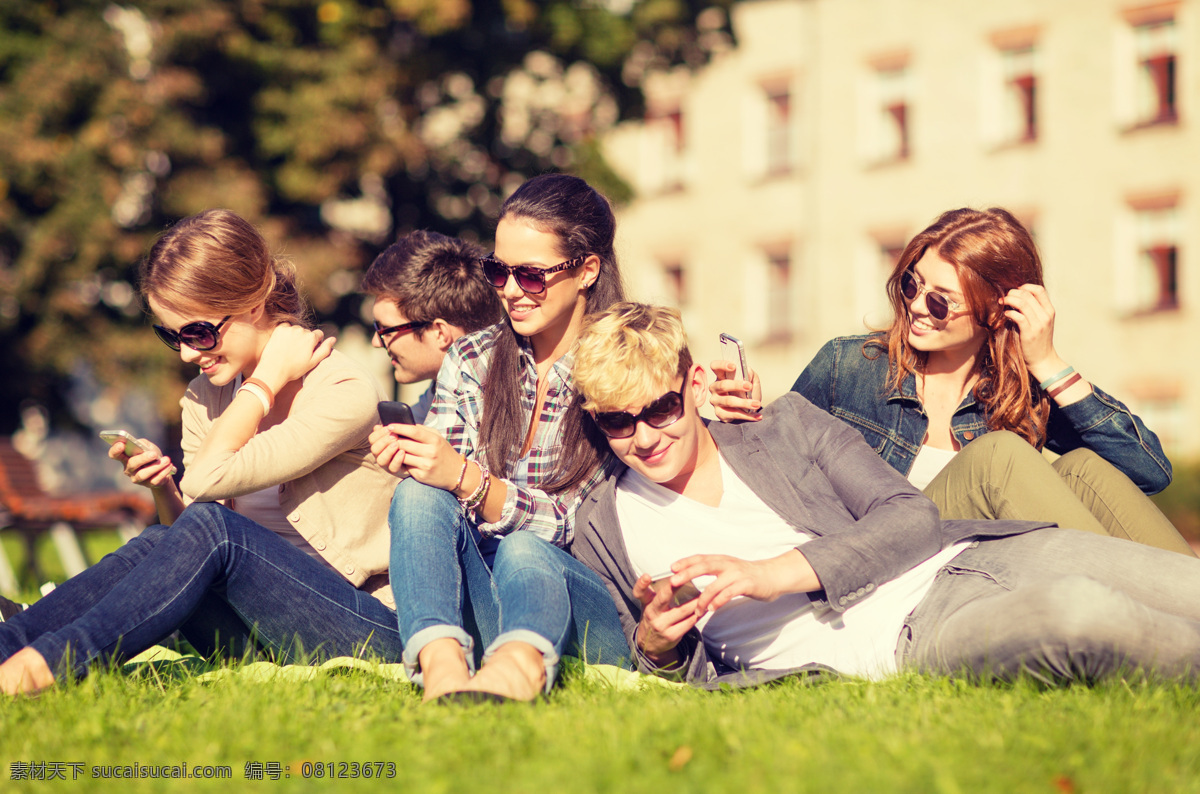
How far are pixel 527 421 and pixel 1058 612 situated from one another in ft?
5.80

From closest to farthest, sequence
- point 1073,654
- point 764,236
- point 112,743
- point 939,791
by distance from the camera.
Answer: point 939,791 < point 112,743 < point 1073,654 < point 764,236

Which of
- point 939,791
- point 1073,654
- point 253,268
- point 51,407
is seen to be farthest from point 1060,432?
point 51,407

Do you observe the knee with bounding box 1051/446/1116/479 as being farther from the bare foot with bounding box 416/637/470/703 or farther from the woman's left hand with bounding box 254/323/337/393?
the woman's left hand with bounding box 254/323/337/393

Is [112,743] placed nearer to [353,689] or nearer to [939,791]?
[353,689]

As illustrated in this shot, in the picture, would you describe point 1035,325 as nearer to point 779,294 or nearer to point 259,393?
point 259,393

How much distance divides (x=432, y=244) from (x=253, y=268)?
3.70 feet

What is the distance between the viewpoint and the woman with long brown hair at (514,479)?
3.13 m

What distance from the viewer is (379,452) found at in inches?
137

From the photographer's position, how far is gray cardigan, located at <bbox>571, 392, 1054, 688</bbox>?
3281 millimetres

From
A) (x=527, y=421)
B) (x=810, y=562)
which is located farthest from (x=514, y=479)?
(x=810, y=562)

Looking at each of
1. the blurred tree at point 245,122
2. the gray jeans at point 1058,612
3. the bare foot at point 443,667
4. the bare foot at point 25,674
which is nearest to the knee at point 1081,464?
the gray jeans at point 1058,612

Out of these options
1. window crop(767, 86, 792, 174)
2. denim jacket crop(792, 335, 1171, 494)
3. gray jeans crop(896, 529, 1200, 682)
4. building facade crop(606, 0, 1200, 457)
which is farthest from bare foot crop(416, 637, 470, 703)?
window crop(767, 86, 792, 174)

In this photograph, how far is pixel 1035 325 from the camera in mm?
4105

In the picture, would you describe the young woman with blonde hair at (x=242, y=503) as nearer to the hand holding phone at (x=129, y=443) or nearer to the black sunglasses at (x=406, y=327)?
the hand holding phone at (x=129, y=443)
